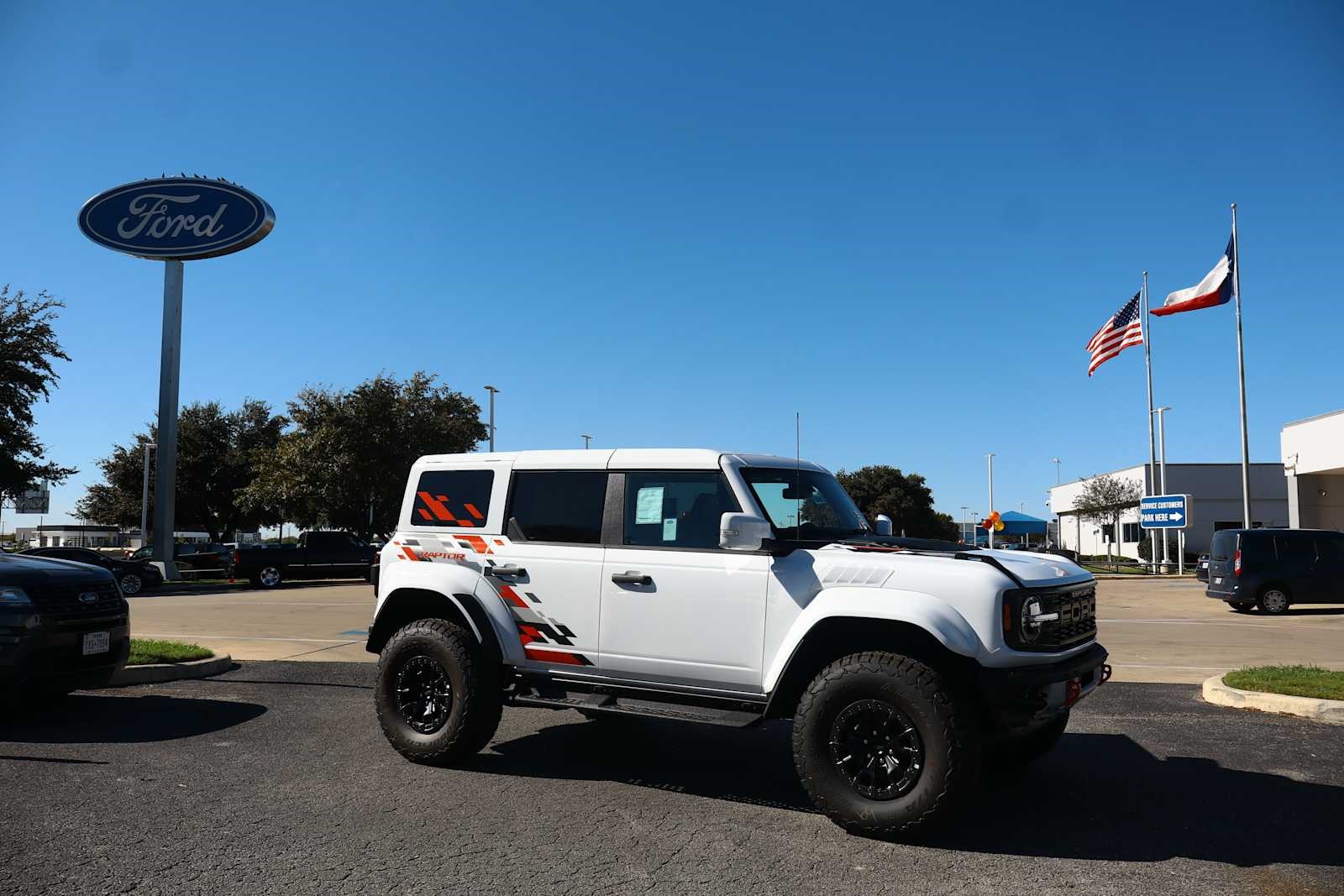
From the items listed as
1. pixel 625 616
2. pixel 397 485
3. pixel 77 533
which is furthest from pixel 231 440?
pixel 625 616

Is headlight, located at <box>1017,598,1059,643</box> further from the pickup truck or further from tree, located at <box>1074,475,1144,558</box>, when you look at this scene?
tree, located at <box>1074,475,1144,558</box>

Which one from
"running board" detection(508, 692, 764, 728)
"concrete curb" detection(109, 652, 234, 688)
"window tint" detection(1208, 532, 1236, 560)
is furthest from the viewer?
"window tint" detection(1208, 532, 1236, 560)

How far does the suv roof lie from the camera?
219 inches

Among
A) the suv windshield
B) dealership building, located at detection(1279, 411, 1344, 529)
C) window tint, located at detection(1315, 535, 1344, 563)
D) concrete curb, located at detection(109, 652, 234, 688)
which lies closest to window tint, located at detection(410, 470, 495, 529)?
the suv windshield

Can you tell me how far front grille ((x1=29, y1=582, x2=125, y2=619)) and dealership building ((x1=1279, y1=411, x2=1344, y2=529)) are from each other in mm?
35900

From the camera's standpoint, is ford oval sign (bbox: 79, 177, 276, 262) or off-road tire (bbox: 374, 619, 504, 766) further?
ford oval sign (bbox: 79, 177, 276, 262)

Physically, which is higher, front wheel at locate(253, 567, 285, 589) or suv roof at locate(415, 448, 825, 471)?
suv roof at locate(415, 448, 825, 471)

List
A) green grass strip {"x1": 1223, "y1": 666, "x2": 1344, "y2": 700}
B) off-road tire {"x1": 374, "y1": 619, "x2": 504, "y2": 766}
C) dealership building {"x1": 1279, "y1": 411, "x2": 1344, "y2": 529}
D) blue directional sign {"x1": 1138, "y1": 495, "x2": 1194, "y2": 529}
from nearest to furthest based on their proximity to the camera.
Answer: off-road tire {"x1": 374, "y1": 619, "x2": 504, "y2": 766} < green grass strip {"x1": 1223, "y1": 666, "x2": 1344, "y2": 700} < blue directional sign {"x1": 1138, "y1": 495, "x2": 1194, "y2": 529} < dealership building {"x1": 1279, "y1": 411, "x2": 1344, "y2": 529}

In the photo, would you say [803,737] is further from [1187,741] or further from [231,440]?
[231,440]

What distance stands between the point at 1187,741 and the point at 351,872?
5831 millimetres

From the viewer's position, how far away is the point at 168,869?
4.06 metres

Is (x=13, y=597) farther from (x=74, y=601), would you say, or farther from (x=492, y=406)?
(x=492, y=406)

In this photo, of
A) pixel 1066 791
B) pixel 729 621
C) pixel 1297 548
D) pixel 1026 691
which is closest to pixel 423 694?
pixel 729 621

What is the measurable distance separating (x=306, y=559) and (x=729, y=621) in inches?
1026
